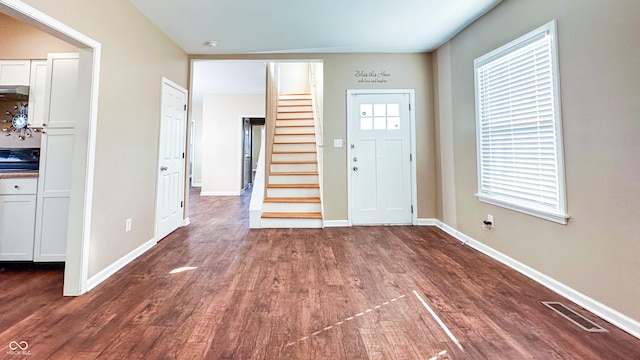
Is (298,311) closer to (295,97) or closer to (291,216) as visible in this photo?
(291,216)

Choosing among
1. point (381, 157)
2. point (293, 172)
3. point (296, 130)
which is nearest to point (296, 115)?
point (296, 130)

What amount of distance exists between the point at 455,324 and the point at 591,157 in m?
1.47

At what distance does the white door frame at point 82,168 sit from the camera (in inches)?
78.5

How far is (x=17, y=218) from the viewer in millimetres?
2314

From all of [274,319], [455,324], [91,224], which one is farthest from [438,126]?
[91,224]

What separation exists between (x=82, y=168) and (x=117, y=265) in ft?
3.10

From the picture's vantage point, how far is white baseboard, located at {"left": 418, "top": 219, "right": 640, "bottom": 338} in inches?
61.6

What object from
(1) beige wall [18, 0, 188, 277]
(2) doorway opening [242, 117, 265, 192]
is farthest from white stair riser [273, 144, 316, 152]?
(2) doorway opening [242, 117, 265, 192]

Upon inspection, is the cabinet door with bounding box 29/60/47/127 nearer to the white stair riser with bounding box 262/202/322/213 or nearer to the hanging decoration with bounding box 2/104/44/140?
the hanging decoration with bounding box 2/104/44/140

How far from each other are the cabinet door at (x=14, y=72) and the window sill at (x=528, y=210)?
4.59 metres

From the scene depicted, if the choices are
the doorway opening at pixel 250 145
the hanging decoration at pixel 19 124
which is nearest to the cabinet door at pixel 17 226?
the hanging decoration at pixel 19 124

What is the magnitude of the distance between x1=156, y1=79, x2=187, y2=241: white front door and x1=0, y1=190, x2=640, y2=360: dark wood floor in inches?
27.4

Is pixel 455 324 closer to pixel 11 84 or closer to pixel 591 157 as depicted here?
pixel 591 157

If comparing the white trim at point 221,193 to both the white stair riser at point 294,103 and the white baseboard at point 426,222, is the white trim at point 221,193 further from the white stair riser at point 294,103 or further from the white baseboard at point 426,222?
the white baseboard at point 426,222
